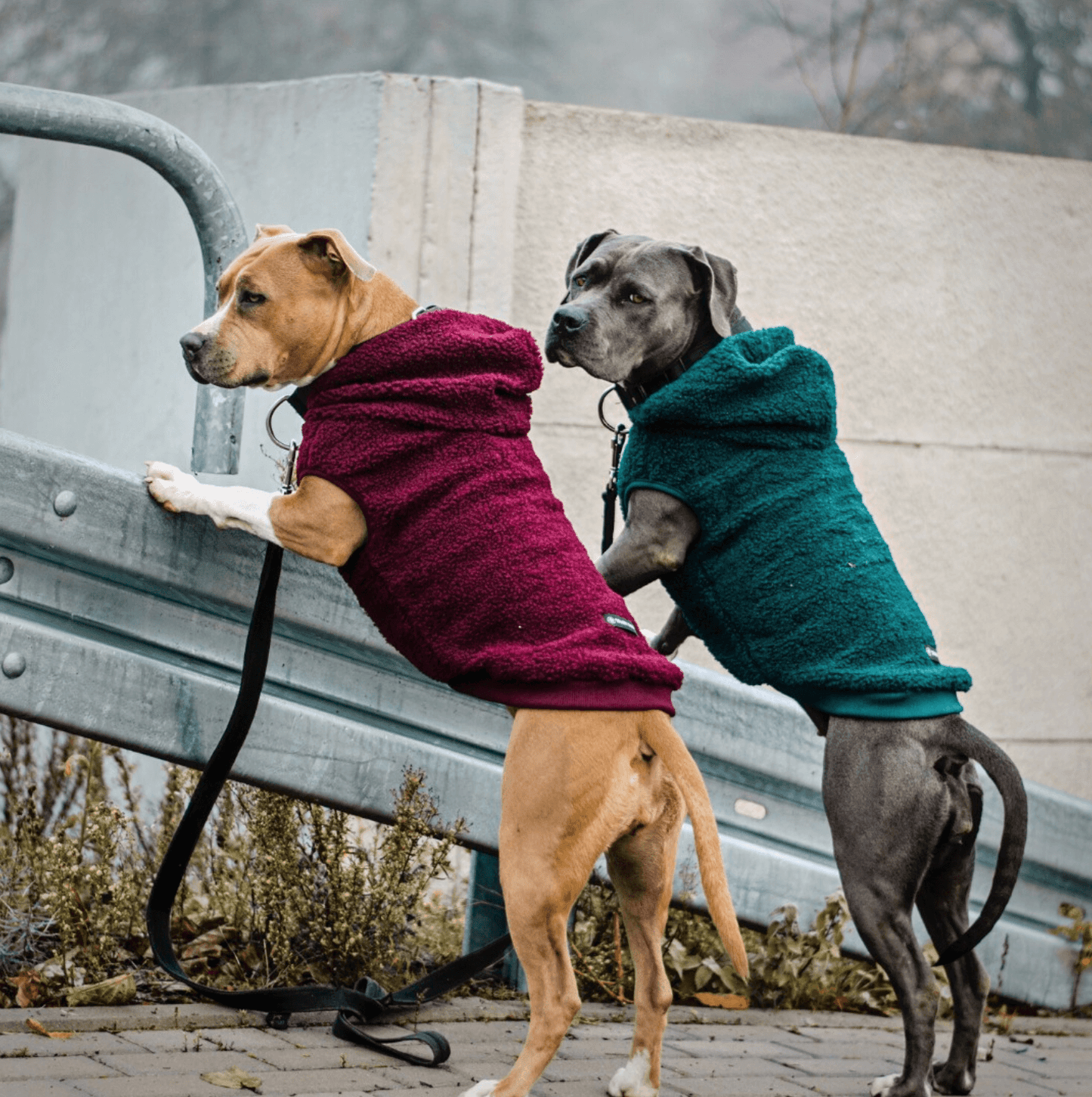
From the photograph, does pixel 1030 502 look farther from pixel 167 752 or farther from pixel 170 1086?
pixel 170 1086

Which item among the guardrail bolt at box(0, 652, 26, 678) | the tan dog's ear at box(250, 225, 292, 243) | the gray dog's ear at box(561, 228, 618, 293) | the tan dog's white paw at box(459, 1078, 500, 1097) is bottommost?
the tan dog's white paw at box(459, 1078, 500, 1097)

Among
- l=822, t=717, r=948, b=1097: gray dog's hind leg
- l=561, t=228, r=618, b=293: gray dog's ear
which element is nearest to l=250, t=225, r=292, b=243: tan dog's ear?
l=561, t=228, r=618, b=293: gray dog's ear

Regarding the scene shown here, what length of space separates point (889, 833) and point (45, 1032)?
2091 mm

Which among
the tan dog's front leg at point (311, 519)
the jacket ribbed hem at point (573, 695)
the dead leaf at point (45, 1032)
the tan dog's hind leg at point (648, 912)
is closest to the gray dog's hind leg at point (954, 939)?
the tan dog's hind leg at point (648, 912)


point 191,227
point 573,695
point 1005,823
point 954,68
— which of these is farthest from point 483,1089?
point 954,68

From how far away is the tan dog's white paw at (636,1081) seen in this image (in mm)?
3074

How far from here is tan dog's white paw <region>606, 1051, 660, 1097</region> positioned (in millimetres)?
3074

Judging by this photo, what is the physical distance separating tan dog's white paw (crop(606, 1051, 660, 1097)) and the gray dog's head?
5.57 feet

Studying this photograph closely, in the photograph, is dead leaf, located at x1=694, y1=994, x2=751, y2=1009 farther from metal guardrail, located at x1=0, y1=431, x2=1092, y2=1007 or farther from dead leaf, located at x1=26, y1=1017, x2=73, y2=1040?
dead leaf, located at x1=26, y1=1017, x2=73, y2=1040

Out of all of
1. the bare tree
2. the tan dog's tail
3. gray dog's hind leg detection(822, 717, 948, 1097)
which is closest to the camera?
the tan dog's tail

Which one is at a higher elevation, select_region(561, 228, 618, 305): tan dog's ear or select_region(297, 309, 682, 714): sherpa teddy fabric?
select_region(561, 228, 618, 305): tan dog's ear

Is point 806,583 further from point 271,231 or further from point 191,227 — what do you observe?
point 191,227

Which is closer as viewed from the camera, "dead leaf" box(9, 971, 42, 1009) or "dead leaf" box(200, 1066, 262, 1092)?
"dead leaf" box(200, 1066, 262, 1092)

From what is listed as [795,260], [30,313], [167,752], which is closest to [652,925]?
[167,752]
